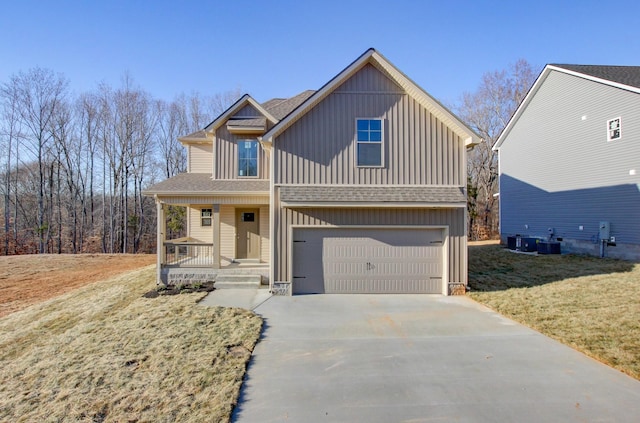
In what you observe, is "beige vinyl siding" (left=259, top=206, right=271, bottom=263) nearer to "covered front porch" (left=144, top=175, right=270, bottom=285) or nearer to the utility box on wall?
"covered front porch" (left=144, top=175, right=270, bottom=285)

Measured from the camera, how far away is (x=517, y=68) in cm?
2941

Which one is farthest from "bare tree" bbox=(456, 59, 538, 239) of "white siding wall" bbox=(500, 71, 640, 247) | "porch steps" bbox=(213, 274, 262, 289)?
"porch steps" bbox=(213, 274, 262, 289)

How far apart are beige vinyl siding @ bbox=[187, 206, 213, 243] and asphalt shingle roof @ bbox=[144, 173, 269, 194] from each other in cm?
140

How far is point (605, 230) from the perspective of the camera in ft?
45.8

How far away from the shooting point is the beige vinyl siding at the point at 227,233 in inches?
475

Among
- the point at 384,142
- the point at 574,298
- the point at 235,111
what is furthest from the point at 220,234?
the point at 574,298

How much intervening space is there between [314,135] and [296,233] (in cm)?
303

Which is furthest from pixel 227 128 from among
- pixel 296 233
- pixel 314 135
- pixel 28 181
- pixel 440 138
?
pixel 28 181

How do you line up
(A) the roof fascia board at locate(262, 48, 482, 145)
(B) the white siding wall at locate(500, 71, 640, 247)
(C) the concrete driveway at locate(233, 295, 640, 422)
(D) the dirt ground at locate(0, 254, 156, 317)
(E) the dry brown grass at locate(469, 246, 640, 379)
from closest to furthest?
(C) the concrete driveway at locate(233, 295, 640, 422) → (E) the dry brown grass at locate(469, 246, 640, 379) → (A) the roof fascia board at locate(262, 48, 482, 145) → (D) the dirt ground at locate(0, 254, 156, 317) → (B) the white siding wall at locate(500, 71, 640, 247)

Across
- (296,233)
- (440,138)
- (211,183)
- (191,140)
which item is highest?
(191,140)

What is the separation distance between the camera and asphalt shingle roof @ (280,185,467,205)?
29.9 ft


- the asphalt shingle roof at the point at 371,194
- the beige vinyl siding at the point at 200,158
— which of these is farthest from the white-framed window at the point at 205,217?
the asphalt shingle roof at the point at 371,194

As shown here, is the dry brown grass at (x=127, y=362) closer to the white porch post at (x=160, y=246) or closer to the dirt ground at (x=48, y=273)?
the white porch post at (x=160, y=246)

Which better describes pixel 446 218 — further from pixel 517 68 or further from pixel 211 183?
pixel 517 68
